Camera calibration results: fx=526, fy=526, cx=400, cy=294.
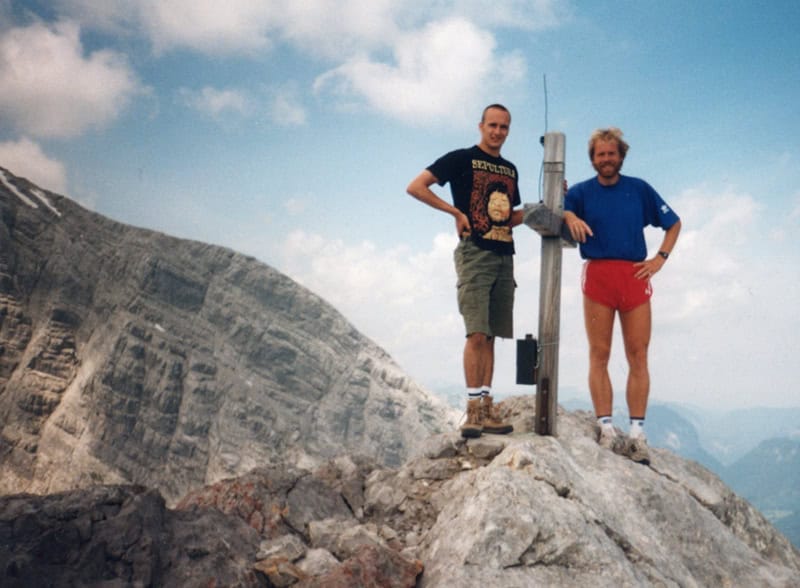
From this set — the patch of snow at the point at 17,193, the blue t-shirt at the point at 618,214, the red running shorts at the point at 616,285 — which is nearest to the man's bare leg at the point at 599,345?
the red running shorts at the point at 616,285

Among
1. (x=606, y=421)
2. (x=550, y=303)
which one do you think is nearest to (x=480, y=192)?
(x=550, y=303)

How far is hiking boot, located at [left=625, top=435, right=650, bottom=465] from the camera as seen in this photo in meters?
6.79

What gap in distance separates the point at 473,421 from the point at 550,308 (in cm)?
170

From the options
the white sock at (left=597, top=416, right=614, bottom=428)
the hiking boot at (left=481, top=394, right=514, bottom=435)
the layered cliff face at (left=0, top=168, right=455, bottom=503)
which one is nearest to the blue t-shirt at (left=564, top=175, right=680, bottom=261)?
the white sock at (left=597, top=416, right=614, bottom=428)

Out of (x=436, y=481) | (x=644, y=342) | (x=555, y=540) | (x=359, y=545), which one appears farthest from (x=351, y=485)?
(x=644, y=342)

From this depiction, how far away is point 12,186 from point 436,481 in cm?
13109

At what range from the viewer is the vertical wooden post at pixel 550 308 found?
6.45 meters

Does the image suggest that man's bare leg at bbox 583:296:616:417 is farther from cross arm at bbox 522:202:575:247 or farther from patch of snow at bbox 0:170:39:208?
patch of snow at bbox 0:170:39:208

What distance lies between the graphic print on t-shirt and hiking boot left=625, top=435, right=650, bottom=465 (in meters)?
3.14

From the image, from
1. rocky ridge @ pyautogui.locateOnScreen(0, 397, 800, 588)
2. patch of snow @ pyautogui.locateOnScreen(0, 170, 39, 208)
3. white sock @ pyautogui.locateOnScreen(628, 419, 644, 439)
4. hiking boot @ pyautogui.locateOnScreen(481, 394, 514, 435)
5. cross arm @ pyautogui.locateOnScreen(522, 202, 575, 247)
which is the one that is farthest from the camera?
patch of snow @ pyautogui.locateOnScreen(0, 170, 39, 208)

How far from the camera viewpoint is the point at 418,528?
531cm

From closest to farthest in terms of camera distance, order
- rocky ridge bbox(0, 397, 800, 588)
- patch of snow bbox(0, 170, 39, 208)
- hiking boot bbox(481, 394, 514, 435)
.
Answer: rocky ridge bbox(0, 397, 800, 588) → hiking boot bbox(481, 394, 514, 435) → patch of snow bbox(0, 170, 39, 208)

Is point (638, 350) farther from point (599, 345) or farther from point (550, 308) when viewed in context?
point (550, 308)

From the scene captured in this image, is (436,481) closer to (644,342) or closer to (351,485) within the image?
(351,485)
